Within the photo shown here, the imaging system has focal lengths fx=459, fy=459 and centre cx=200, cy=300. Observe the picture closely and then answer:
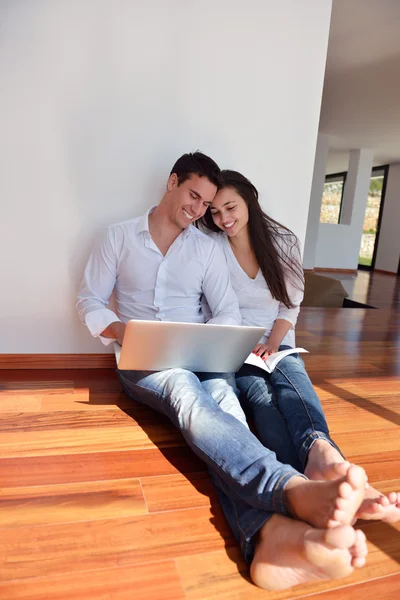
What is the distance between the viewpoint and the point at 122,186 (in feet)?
6.79

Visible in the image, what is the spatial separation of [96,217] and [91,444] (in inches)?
40.6

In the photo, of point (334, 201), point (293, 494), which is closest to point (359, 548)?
point (293, 494)

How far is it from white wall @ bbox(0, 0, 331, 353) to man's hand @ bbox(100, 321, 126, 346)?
1.67 feet

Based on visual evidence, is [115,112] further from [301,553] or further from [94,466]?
[301,553]

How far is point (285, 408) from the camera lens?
146cm

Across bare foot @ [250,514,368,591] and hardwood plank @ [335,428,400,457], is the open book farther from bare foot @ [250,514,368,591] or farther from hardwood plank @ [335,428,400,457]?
bare foot @ [250,514,368,591]

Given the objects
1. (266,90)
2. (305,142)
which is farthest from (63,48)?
(305,142)

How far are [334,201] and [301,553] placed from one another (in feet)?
38.2

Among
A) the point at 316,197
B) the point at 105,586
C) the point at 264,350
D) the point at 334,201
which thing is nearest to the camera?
the point at 105,586

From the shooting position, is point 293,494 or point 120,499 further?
point 120,499

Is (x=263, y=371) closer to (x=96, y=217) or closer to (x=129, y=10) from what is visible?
(x=96, y=217)

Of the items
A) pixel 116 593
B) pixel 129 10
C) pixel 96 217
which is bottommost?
pixel 116 593

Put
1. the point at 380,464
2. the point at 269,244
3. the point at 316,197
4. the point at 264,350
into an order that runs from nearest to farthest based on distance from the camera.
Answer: the point at 380,464 < the point at 264,350 < the point at 269,244 < the point at 316,197

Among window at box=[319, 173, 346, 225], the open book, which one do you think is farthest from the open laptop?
window at box=[319, 173, 346, 225]
